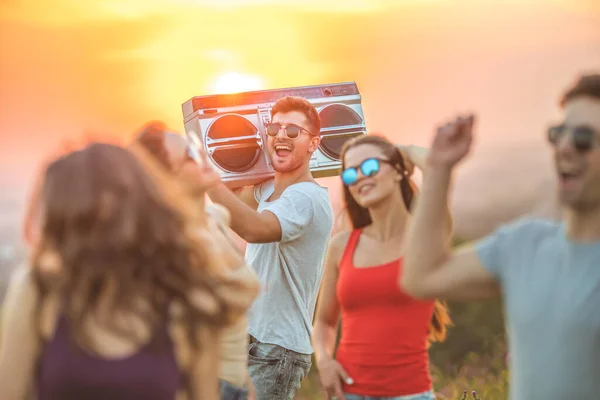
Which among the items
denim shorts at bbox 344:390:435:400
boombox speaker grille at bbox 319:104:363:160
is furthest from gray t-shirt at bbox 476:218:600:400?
boombox speaker grille at bbox 319:104:363:160

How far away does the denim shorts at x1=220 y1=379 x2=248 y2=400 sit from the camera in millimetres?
3301

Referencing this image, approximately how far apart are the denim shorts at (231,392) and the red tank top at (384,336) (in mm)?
407

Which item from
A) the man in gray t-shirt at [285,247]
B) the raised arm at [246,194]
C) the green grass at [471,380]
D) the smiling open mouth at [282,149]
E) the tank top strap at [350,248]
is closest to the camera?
the tank top strap at [350,248]

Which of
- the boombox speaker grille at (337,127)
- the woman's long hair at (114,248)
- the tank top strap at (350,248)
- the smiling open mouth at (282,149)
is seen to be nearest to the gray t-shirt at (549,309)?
the woman's long hair at (114,248)

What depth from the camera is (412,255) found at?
255cm

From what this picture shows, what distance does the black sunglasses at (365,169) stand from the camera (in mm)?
3812

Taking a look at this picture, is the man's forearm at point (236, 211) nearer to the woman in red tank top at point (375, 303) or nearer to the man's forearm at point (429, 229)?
the woman in red tank top at point (375, 303)

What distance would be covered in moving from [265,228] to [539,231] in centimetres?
215

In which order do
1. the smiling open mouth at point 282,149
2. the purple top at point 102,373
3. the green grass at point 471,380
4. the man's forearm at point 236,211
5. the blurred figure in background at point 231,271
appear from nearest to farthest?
the purple top at point 102,373 → the blurred figure in background at point 231,271 → the man's forearm at point 236,211 → the smiling open mouth at point 282,149 → the green grass at point 471,380

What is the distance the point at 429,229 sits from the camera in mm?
2520

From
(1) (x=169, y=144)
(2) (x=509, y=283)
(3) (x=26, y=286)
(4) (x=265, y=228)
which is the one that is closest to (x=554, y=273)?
(2) (x=509, y=283)

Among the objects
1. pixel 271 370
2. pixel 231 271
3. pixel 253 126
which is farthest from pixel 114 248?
pixel 253 126

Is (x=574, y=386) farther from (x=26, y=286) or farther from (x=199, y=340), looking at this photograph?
(x=26, y=286)

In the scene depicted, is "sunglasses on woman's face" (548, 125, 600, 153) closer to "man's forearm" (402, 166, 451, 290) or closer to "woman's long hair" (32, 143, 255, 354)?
"man's forearm" (402, 166, 451, 290)
